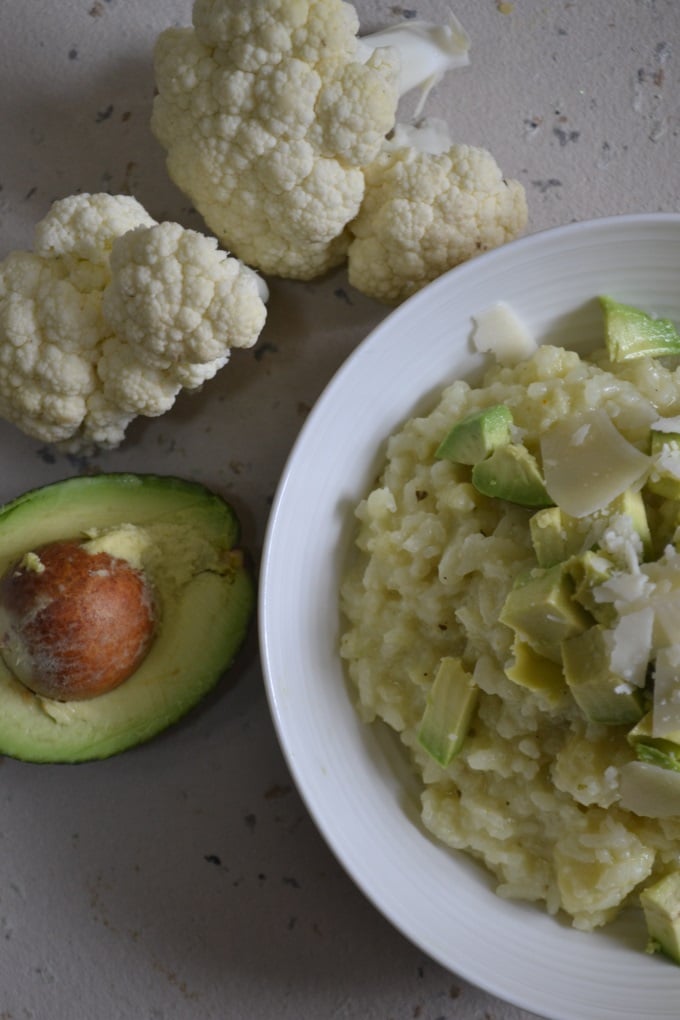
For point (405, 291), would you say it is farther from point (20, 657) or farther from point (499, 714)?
point (20, 657)

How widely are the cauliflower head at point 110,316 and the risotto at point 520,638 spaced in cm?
44

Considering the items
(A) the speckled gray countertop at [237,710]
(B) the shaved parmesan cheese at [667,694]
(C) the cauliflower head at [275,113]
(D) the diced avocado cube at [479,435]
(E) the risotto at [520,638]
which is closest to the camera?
(B) the shaved parmesan cheese at [667,694]

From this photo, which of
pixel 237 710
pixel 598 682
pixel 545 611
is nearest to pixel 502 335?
pixel 545 611

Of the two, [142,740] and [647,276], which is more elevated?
[647,276]

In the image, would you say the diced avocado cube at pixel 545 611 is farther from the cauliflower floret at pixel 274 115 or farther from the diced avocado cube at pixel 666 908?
the cauliflower floret at pixel 274 115

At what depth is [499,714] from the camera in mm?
1731

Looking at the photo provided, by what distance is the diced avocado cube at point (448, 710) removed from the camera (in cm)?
170

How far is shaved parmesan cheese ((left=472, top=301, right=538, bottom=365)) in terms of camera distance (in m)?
1.87

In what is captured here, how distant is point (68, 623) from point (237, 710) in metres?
0.45

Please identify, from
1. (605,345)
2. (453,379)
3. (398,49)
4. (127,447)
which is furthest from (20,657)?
(398,49)

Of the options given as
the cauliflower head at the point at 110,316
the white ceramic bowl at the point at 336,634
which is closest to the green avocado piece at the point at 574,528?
the white ceramic bowl at the point at 336,634

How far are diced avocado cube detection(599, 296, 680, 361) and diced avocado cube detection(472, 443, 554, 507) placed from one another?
0.97 ft

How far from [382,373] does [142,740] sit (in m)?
0.90

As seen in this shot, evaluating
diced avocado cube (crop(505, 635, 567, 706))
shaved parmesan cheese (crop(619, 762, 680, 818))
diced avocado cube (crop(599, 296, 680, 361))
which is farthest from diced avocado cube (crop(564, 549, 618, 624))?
diced avocado cube (crop(599, 296, 680, 361))
